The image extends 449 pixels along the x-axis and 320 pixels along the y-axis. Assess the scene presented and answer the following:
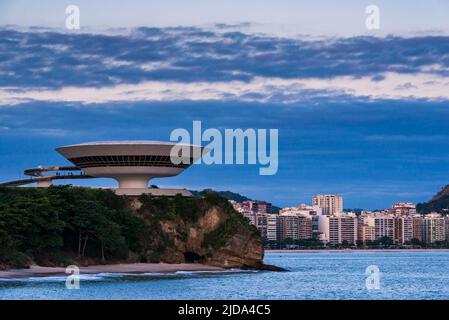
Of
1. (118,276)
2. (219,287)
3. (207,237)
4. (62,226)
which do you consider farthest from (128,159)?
(219,287)

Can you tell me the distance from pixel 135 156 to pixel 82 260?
1556 centimetres

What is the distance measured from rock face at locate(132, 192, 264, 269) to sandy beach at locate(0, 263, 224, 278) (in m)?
1.46

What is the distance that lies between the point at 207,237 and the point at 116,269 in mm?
13163

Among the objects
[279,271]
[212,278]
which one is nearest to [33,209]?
[212,278]

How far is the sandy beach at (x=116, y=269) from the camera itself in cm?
5400

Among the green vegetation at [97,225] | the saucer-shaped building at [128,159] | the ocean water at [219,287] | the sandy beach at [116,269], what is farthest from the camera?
the saucer-shaped building at [128,159]

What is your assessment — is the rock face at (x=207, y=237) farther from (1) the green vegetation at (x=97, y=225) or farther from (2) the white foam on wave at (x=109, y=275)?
(2) the white foam on wave at (x=109, y=275)

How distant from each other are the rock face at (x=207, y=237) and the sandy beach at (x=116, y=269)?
146cm

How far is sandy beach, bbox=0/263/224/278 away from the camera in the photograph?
54000 mm

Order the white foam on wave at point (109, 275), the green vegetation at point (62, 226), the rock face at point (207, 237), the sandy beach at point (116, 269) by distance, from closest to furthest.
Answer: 1. the white foam on wave at point (109, 275)
2. the sandy beach at point (116, 269)
3. the green vegetation at point (62, 226)
4. the rock face at point (207, 237)

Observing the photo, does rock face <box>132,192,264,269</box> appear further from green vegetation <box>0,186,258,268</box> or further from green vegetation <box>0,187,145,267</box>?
green vegetation <box>0,187,145,267</box>

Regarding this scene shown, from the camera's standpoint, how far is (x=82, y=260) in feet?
208

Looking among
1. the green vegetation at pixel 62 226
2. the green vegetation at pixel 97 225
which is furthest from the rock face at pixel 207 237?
the green vegetation at pixel 62 226
